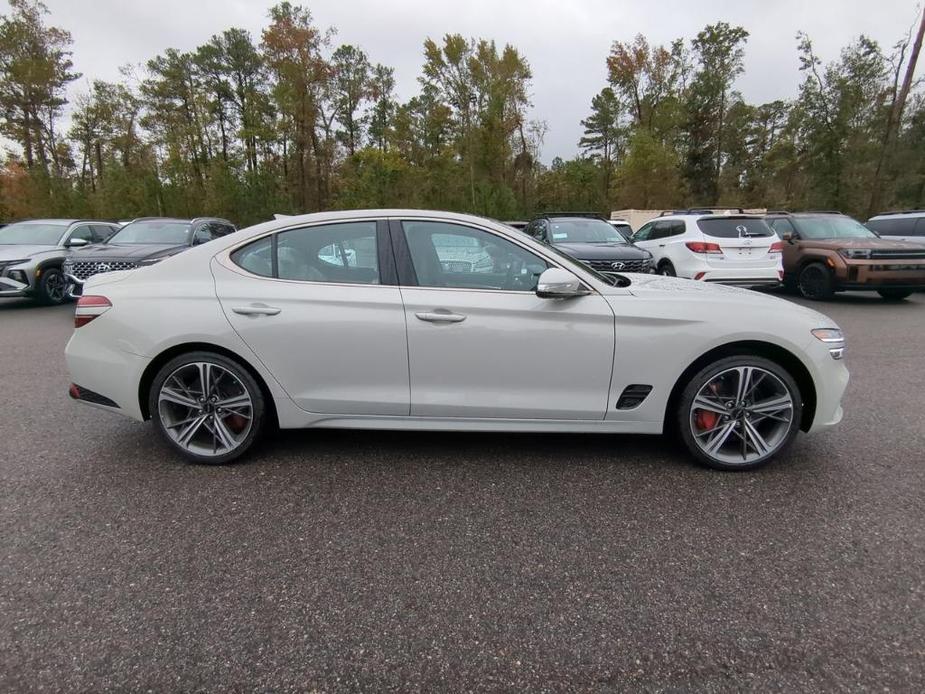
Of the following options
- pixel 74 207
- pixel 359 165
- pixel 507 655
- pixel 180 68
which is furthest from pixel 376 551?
pixel 180 68

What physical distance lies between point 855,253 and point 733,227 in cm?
250

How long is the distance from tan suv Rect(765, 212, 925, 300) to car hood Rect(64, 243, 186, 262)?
1170cm

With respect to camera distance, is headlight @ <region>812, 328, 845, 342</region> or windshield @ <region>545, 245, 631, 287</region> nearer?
headlight @ <region>812, 328, 845, 342</region>

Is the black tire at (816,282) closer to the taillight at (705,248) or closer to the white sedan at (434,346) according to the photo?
the taillight at (705,248)

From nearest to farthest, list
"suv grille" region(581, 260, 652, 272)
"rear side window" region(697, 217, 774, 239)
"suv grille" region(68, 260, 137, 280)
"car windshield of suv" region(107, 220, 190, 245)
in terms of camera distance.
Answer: "suv grille" region(581, 260, 652, 272) → "suv grille" region(68, 260, 137, 280) → "rear side window" region(697, 217, 774, 239) → "car windshield of suv" region(107, 220, 190, 245)

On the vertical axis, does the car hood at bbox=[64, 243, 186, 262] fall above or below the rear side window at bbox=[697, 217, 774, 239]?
below

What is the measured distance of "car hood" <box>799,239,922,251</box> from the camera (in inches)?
371

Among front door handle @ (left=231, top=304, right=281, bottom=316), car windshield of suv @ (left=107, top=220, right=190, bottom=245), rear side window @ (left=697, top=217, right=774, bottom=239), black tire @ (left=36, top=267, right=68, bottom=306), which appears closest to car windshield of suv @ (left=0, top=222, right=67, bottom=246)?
black tire @ (left=36, top=267, right=68, bottom=306)

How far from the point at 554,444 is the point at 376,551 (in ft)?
5.24

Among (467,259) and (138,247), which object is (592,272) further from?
(138,247)

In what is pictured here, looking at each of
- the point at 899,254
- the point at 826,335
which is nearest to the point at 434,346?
the point at 826,335

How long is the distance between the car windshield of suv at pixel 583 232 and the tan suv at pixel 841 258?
4037 millimetres

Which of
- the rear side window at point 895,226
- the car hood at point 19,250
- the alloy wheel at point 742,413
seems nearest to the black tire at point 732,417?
the alloy wheel at point 742,413

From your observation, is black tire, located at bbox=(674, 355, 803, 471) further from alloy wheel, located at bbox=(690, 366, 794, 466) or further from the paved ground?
the paved ground
